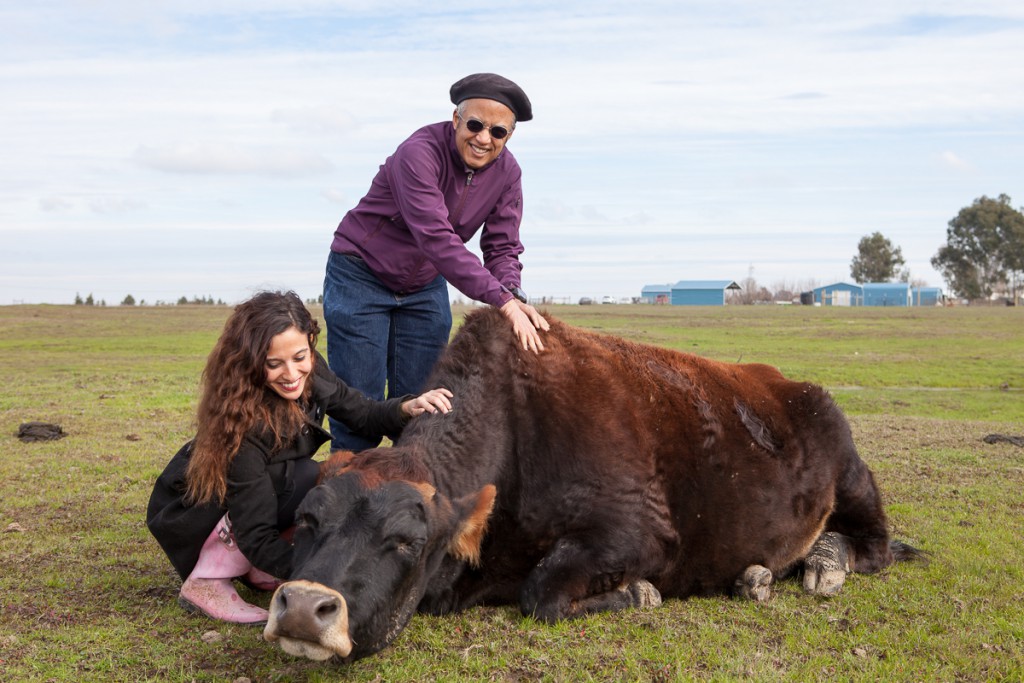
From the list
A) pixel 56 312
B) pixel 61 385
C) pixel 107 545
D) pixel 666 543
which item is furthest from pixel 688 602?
pixel 56 312

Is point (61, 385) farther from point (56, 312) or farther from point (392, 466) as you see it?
point (56, 312)

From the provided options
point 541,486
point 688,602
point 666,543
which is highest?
point 541,486

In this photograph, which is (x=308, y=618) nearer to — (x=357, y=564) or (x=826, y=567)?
(x=357, y=564)

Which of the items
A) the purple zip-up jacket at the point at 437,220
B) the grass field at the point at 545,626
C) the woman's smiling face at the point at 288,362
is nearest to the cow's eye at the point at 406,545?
the grass field at the point at 545,626

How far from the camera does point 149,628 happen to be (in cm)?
502

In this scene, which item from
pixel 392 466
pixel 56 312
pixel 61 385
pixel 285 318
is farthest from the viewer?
pixel 56 312

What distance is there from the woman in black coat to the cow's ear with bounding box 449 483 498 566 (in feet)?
1.93

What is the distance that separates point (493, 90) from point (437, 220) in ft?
2.92

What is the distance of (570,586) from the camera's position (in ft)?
17.1

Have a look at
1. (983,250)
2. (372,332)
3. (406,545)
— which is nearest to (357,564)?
(406,545)

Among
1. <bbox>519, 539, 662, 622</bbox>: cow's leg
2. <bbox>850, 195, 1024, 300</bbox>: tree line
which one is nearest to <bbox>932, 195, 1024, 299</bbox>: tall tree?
<bbox>850, 195, 1024, 300</bbox>: tree line

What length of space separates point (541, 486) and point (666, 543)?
0.87m

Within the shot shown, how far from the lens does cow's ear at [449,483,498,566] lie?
16.0 ft

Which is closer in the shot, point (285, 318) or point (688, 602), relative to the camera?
point (285, 318)
